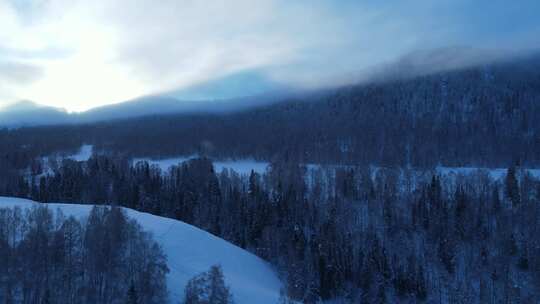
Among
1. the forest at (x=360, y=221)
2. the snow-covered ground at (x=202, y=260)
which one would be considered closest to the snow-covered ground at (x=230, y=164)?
the forest at (x=360, y=221)

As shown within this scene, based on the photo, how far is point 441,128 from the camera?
638 ft

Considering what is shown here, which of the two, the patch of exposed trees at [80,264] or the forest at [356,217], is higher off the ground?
the patch of exposed trees at [80,264]

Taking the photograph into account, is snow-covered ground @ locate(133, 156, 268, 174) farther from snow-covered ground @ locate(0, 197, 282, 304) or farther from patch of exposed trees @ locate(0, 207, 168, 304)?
patch of exposed trees @ locate(0, 207, 168, 304)

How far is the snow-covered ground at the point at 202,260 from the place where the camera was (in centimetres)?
5256

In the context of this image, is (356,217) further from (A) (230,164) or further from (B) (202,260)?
(A) (230,164)

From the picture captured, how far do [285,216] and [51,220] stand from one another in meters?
57.4

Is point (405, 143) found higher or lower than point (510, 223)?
higher

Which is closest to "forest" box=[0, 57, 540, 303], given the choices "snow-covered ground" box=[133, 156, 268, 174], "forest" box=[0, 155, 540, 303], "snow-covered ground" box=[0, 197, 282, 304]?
"forest" box=[0, 155, 540, 303]

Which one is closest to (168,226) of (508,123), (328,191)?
(328,191)

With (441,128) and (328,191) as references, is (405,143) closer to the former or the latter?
(441,128)

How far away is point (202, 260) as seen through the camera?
62.2m

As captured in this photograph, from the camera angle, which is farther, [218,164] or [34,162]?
[218,164]

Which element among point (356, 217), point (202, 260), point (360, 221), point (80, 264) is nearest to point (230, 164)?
point (356, 217)

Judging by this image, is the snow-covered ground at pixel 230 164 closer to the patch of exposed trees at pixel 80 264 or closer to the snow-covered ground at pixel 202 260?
the snow-covered ground at pixel 202 260
